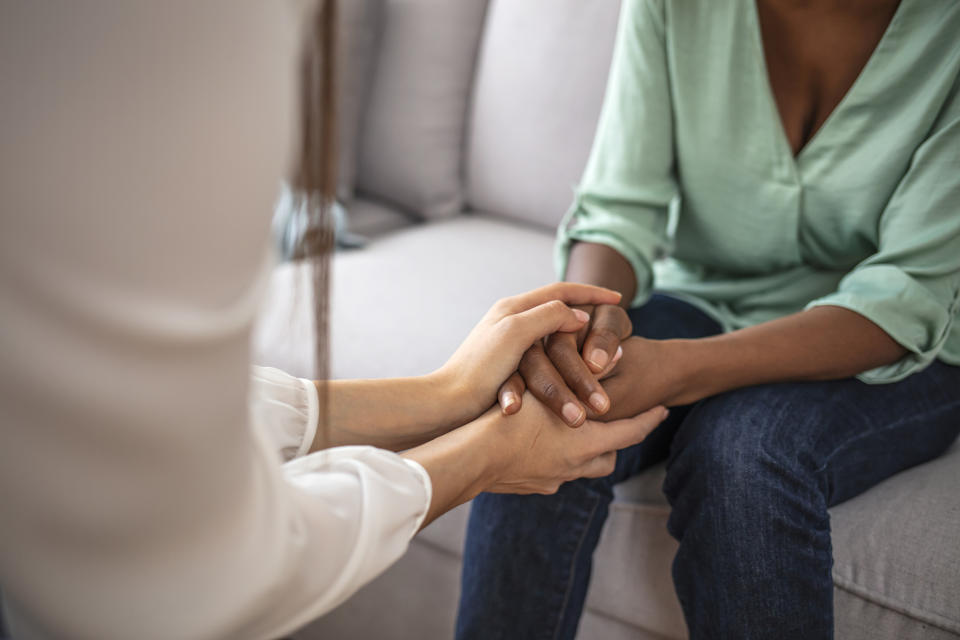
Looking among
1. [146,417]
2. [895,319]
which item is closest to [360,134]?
[895,319]

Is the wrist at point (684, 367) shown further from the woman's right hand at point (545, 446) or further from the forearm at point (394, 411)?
the forearm at point (394, 411)

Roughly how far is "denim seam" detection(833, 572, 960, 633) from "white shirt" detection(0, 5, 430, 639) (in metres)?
0.61

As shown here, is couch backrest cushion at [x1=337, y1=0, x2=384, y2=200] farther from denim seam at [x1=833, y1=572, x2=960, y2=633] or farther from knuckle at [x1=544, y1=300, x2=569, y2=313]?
denim seam at [x1=833, y1=572, x2=960, y2=633]

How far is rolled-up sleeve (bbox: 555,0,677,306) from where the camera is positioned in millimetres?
954

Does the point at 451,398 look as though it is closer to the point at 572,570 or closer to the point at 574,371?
the point at 574,371

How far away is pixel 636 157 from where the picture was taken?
97 cm

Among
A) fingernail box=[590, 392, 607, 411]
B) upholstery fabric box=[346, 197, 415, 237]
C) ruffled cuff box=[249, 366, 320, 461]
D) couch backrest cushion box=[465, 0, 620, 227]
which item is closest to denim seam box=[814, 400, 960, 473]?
fingernail box=[590, 392, 607, 411]

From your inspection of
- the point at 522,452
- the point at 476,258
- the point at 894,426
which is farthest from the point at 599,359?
the point at 476,258

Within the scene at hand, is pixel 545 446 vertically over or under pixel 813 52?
under

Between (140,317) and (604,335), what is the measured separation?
0.55 metres

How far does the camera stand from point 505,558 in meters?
0.77

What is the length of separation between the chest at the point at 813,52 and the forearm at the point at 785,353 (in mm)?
263

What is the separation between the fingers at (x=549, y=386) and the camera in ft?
2.34

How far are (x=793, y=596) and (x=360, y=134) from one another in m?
1.41
